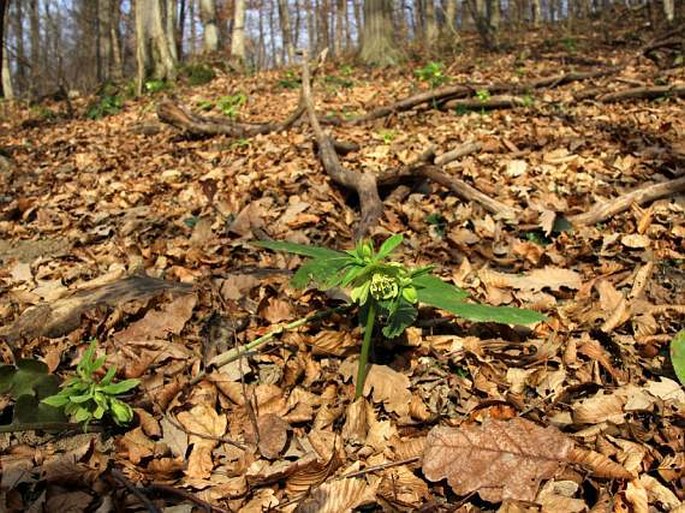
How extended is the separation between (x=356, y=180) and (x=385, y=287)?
206 cm

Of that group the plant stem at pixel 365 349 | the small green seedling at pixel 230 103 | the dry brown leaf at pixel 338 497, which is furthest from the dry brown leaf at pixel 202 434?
the small green seedling at pixel 230 103

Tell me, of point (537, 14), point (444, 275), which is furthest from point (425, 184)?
point (537, 14)

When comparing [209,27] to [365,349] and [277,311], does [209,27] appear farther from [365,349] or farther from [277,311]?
[365,349]

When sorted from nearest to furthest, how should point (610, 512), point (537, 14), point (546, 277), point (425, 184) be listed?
1. point (610, 512)
2. point (546, 277)
3. point (425, 184)
4. point (537, 14)

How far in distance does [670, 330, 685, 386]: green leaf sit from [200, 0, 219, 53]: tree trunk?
42.4 feet

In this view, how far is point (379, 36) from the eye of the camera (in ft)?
34.3

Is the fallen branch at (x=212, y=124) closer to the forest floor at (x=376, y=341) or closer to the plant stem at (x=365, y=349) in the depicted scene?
the forest floor at (x=376, y=341)

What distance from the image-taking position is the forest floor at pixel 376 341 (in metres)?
1.57

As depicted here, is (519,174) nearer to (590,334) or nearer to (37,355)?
(590,334)

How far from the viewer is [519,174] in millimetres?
3719

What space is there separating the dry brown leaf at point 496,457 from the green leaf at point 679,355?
494 millimetres

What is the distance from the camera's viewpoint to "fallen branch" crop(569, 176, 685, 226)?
2967mm

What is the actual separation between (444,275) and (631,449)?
1184mm

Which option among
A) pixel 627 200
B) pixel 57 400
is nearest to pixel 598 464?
pixel 57 400
